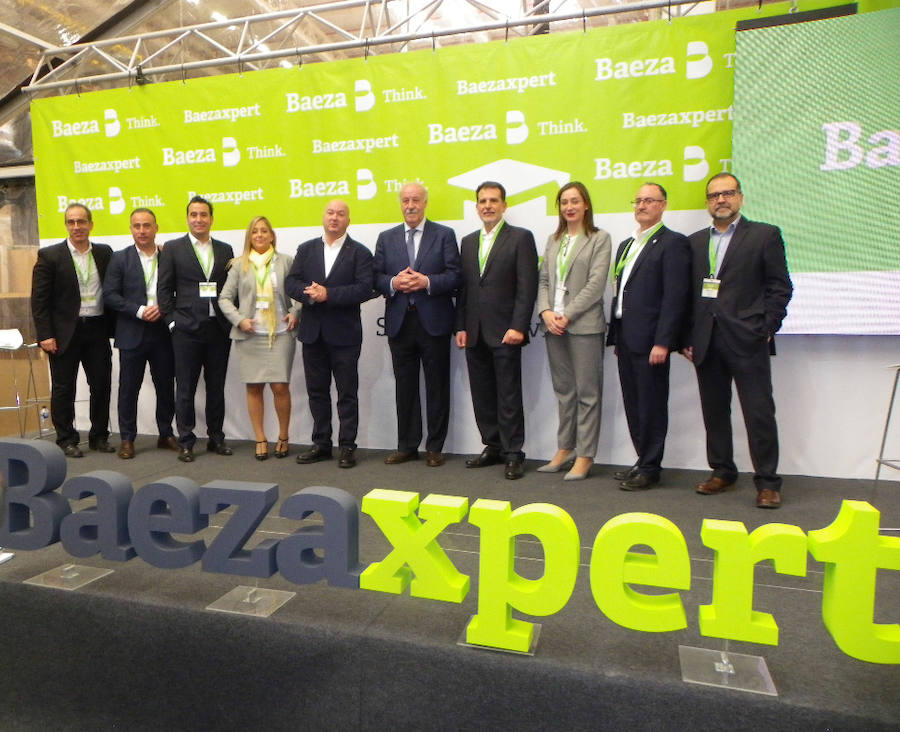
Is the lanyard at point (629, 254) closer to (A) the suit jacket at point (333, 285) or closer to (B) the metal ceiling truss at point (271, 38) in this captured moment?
(B) the metal ceiling truss at point (271, 38)

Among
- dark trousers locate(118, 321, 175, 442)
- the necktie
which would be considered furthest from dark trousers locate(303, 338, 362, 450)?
dark trousers locate(118, 321, 175, 442)

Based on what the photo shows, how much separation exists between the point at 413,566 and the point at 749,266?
2147 mm

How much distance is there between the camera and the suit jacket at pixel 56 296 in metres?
4.00

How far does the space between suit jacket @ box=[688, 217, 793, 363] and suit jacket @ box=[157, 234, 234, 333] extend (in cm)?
286

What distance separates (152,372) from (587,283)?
9.21ft

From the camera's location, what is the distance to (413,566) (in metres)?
1.69

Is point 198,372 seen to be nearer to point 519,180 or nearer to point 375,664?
point 519,180

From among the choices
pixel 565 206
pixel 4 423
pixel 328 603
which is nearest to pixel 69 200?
pixel 4 423

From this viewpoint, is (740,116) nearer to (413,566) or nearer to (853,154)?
(853,154)

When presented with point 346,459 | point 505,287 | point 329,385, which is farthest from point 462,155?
point 346,459

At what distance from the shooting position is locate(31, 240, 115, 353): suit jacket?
4.00 metres

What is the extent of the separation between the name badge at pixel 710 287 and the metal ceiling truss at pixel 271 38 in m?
1.58

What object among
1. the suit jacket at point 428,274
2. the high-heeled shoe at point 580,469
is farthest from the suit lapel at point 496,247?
the high-heeled shoe at point 580,469

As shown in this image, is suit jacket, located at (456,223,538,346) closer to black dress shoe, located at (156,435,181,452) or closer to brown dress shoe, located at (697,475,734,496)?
brown dress shoe, located at (697,475,734,496)
